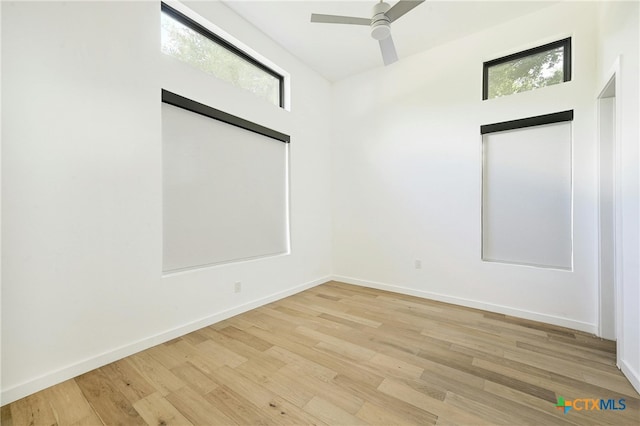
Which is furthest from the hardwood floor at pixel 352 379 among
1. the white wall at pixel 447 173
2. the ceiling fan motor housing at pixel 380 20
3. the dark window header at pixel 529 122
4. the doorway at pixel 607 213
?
the ceiling fan motor housing at pixel 380 20

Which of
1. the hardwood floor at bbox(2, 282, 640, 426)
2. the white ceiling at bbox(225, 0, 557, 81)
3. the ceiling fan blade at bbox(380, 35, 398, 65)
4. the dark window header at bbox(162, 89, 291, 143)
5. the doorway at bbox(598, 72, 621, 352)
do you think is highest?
the white ceiling at bbox(225, 0, 557, 81)

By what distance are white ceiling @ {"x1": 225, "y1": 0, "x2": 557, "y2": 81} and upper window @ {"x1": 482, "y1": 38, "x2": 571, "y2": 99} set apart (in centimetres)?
43

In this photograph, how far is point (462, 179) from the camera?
323 cm

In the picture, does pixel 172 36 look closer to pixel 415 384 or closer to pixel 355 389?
pixel 355 389

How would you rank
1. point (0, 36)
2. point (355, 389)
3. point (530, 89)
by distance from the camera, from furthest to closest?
1. point (530, 89)
2. point (355, 389)
3. point (0, 36)

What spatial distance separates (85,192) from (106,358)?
1.27 m

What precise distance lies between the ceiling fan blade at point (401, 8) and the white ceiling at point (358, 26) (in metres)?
0.85

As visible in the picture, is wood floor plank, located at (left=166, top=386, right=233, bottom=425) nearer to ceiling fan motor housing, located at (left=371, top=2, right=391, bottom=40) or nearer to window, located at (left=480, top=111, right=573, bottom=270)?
ceiling fan motor housing, located at (left=371, top=2, right=391, bottom=40)

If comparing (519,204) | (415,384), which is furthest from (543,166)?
(415,384)

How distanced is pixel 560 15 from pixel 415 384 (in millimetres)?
3863

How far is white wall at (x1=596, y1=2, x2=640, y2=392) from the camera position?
65.6 inches

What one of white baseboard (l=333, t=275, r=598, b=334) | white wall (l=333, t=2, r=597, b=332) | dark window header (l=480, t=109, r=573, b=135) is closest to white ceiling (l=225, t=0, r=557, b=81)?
white wall (l=333, t=2, r=597, b=332)

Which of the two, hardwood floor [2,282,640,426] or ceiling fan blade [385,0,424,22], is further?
ceiling fan blade [385,0,424,22]

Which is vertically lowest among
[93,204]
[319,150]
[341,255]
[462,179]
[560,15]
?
[341,255]
